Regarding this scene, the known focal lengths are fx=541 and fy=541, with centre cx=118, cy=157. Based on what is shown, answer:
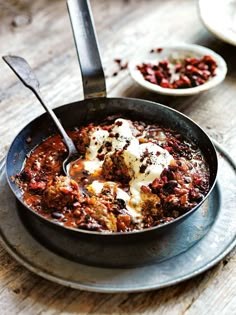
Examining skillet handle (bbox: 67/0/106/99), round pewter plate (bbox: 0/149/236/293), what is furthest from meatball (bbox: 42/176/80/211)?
skillet handle (bbox: 67/0/106/99)

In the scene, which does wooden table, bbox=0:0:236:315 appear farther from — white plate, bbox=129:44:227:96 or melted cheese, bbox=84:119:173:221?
melted cheese, bbox=84:119:173:221

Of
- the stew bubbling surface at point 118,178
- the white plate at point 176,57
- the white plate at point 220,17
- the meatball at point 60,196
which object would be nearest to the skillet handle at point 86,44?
the stew bubbling surface at point 118,178

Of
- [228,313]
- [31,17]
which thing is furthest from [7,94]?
[228,313]

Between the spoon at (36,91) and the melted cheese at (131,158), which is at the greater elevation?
the spoon at (36,91)

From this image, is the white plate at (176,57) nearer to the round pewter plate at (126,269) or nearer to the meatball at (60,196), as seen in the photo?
the round pewter plate at (126,269)

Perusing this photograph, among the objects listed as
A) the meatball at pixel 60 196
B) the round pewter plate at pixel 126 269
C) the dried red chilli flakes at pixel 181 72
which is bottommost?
the dried red chilli flakes at pixel 181 72

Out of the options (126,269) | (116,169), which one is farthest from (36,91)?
(126,269)

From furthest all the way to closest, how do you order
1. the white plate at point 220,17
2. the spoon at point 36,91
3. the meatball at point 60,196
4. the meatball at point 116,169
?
the white plate at point 220,17 < the spoon at point 36,91 < the meatball at point 116,169 < the meatball at point 60,196

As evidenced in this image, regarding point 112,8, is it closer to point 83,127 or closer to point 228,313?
point 83,127
